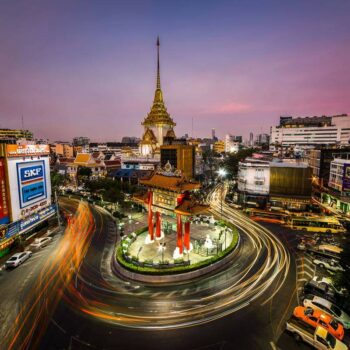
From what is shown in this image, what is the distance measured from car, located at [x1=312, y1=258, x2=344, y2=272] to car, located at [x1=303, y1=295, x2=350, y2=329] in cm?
803

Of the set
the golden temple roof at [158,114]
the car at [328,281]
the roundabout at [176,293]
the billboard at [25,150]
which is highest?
the golden temple roof at [158,114]

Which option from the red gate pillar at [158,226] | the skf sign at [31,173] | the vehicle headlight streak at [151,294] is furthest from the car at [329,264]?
the skf sign at [31,173]

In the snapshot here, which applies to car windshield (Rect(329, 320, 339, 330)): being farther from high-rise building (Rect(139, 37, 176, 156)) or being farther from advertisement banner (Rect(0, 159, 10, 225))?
high-rise building (Rect(139, 37, 176, 156))

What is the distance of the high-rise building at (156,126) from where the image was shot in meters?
91.1

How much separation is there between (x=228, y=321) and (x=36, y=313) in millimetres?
16915

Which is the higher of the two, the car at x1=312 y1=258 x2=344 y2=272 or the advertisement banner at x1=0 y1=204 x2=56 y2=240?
the advertisement banner at x1=0 y1=204 x2=56 y2=240

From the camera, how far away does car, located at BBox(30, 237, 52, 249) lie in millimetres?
32969

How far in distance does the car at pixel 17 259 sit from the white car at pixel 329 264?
37.4 metres

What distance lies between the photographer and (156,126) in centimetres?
9319

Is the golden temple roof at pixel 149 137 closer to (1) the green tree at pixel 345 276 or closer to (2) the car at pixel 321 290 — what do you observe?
(2) the car at pixel 321 290

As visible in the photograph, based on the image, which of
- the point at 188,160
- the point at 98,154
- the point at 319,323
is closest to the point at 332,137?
the point at 188,160

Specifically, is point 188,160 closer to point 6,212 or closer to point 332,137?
point 6,212

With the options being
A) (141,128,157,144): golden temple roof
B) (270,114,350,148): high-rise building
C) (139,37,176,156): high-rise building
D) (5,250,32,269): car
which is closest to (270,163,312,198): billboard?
(5,250,32,269): car

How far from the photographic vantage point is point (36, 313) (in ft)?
64.2
